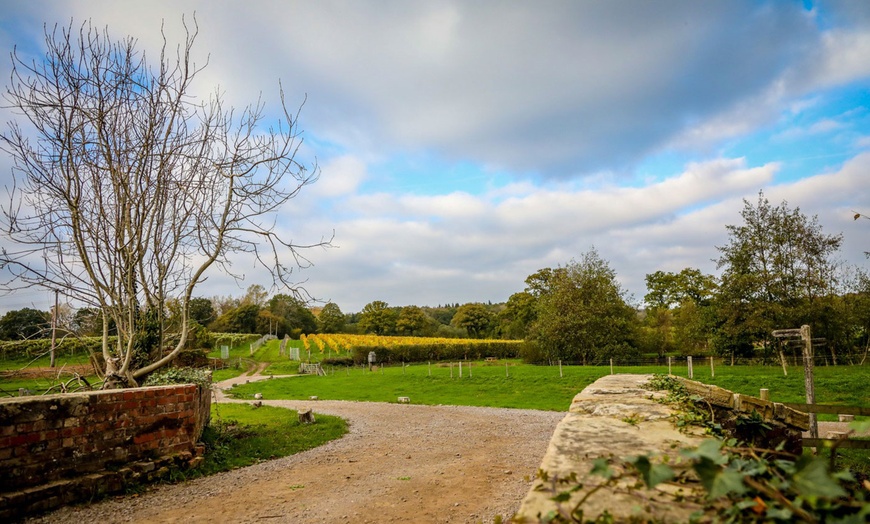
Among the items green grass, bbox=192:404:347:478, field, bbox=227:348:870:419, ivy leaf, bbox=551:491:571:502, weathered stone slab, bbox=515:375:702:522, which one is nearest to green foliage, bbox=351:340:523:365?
field, bbox=227:348:870:419

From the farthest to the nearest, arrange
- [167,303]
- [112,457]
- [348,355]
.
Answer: [348,355] → [167,303] → [112,457]

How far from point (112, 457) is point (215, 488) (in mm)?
1556

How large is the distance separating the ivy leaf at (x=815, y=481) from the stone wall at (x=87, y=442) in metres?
7.82

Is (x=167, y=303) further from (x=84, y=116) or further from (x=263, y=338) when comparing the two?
(x=263, y=338)

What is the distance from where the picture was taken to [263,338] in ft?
196

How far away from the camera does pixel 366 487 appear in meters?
7.13

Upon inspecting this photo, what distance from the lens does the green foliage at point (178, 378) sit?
29.7 feet

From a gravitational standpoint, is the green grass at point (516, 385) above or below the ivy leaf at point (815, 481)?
below

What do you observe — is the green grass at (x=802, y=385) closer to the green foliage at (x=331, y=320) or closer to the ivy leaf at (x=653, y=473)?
the ivy leaf at (x=653, y=473)

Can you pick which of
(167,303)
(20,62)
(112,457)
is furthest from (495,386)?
(20,62)

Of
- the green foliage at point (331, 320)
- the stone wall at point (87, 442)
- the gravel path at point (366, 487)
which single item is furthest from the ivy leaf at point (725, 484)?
the green foliage at point (331, 320)

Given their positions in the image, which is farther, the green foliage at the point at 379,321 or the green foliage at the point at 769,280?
the green foliage at the point at 379,321

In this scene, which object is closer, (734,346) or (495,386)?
(495,386)

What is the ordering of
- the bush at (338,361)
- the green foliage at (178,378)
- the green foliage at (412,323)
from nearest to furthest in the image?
1. the green foliage at (178,378)
2. the bush at (338,361)
3. the green foliage at (412,323)
